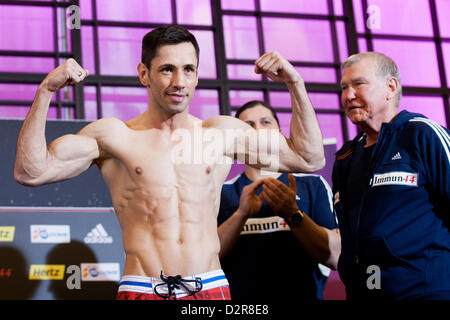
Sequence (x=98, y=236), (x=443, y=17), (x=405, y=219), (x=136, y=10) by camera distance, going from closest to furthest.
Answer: (x=405, y=219) < (x=98, y=236) < (x=136, y=10) < (x=443, y=17)

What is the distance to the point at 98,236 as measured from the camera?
11.1 feet

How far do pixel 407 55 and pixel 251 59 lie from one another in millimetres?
1699

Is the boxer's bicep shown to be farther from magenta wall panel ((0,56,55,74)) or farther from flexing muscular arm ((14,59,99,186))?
magenta wall panel ((0,56,55,74))

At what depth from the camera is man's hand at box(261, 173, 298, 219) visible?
8.11 feet

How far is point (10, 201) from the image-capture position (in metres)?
3.39

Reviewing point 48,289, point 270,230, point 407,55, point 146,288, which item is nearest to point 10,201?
point 48,289

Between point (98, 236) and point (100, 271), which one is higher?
point (98, 236)

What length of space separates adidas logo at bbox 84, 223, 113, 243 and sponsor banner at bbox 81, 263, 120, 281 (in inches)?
5.3

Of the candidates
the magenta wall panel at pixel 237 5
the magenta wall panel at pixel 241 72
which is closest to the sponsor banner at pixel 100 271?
the magenta wall panel at pixel 241 72

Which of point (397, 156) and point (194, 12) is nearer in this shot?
point (397, 156)

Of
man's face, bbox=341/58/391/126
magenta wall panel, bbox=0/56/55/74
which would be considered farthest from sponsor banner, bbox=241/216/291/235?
magenta wall panel, bbox=0/56/55/74

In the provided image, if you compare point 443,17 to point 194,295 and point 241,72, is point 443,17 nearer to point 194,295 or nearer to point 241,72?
point 241,72

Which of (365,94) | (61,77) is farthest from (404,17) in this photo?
(61,77)

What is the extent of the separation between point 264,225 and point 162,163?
0.81m
